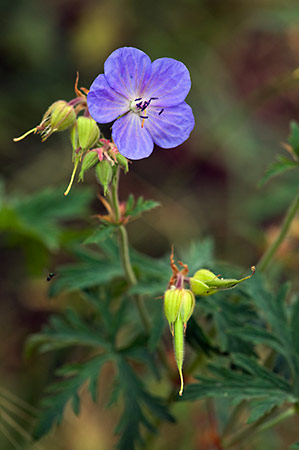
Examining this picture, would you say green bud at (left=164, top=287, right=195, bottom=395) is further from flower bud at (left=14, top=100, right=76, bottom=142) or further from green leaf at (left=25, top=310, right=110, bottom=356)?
green leaf at (left=25, top=310, right=110, bottom=356)

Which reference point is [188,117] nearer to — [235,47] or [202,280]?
[202,280]

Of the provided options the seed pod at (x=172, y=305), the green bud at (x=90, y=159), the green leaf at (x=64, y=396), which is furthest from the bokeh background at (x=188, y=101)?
the green bud at (x=90, y=159)

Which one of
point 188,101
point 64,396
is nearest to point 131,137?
point 64,396

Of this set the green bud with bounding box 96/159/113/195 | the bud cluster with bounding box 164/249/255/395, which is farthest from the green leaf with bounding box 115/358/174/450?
the green bud with bounding box 96/159/113/195

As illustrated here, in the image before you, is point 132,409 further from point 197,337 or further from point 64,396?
point 197,337

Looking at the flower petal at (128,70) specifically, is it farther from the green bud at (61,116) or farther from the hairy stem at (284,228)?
the hairy stem at (284,228)

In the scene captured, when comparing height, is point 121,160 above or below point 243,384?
above
